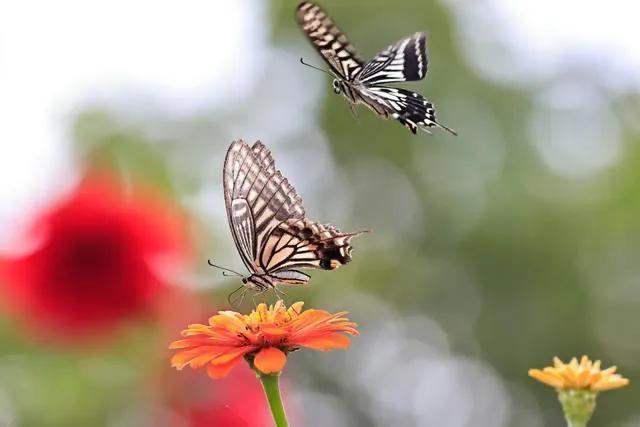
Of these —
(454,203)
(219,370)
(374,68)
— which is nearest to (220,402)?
(374,68)

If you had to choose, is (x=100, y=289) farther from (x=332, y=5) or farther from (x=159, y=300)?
(x=332, y=5)

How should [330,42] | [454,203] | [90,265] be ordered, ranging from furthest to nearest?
[454,203]
[90,265]
[330,42]

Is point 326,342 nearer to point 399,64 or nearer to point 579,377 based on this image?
point 579,377

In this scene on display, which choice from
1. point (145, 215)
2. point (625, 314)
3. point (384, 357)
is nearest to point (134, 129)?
point (384, 357)

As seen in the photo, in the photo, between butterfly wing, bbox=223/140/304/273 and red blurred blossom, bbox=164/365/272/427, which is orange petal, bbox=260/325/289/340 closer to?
butterfly wing, bbox=223/140/304/273

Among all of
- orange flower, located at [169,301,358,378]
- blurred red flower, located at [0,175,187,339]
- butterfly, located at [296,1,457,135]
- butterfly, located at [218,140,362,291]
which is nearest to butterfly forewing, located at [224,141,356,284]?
butterfly, located at [218,140,362,291]
